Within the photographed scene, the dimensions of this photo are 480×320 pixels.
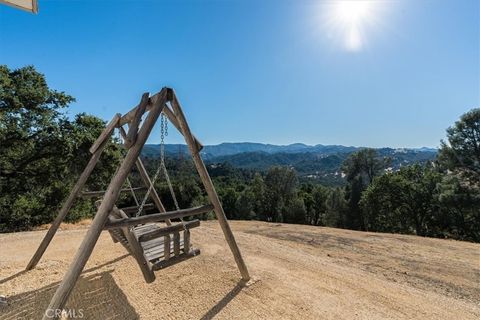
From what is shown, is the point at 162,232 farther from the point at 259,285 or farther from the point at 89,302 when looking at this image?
the point at 259,285

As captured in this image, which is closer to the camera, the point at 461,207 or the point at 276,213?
the point at 461,207

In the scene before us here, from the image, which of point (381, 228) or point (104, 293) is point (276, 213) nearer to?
point (381, 228)

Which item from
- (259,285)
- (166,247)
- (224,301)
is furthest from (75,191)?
(259,285)

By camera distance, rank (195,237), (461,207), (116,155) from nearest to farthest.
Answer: (195,237)
(116,155)
(461,207)

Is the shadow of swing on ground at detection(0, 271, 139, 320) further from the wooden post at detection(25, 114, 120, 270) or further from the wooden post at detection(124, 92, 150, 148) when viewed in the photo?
the wooden post at detection(124, 92, 150, 148)

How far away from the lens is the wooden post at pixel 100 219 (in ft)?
10.1

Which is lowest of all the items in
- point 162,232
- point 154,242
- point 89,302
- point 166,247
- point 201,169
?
point 89,302

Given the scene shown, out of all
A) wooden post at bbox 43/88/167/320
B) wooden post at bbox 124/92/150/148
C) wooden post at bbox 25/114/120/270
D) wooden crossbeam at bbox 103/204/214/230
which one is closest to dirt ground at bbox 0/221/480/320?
wooden post at bbox 25/114/120/270

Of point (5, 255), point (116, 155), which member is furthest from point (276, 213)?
point (5, 255)

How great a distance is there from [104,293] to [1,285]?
2.08 m

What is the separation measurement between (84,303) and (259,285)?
2842 mm

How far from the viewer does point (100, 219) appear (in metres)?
3.36

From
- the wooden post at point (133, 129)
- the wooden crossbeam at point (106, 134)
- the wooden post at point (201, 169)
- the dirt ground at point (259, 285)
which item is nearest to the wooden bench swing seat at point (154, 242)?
the wooden post at point (201, 169)

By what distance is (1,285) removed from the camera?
16.0 ft
